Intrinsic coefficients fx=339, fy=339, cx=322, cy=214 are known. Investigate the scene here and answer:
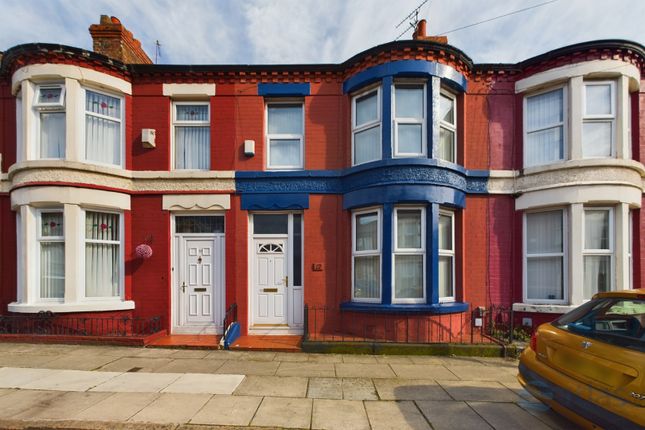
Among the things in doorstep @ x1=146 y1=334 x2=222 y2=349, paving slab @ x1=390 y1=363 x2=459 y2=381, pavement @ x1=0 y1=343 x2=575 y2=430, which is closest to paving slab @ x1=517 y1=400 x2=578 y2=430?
pavement @ x1=0 y1=343 x2=575 y2=430

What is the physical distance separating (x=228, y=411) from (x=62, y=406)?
211cm

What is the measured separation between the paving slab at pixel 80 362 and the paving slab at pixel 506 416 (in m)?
5.94

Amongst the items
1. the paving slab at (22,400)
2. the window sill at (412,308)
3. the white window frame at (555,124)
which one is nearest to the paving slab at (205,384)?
the paving slab at (22,400)

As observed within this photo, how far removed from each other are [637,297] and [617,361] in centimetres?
77

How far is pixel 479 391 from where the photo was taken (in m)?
4.90

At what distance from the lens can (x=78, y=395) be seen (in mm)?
4582

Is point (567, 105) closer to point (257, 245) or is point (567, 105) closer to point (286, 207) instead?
point (286, 207)

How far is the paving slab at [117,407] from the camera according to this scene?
3.98 meters

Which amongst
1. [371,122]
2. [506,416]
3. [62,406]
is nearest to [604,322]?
[506,416]

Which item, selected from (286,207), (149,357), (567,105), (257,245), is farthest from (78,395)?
(567,105)

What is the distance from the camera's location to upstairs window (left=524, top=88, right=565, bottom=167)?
7508 millimetres

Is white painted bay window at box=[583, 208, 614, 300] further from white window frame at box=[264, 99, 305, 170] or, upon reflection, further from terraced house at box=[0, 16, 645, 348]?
white window frame at box=[264, 99, 305, 170]

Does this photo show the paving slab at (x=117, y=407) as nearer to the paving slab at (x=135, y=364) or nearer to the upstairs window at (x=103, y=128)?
the paving slab at (x=135, y=364)

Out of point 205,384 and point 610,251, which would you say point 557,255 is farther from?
point 205,384
